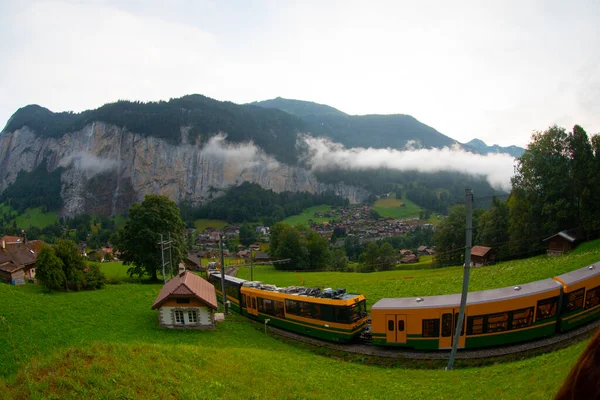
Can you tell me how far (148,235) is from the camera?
37469 millimetres

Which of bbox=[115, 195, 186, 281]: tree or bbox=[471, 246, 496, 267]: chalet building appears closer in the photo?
bbox=[115, 195, 186, 281]: tree

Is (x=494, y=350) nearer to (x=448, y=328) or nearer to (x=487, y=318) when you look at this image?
(x=487, y=318)

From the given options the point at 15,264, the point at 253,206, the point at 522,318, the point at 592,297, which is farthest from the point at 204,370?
the point at 253,206

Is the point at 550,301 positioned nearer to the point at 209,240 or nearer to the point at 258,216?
the point at 209,240

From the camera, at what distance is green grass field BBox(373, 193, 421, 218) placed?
170950 millimetres

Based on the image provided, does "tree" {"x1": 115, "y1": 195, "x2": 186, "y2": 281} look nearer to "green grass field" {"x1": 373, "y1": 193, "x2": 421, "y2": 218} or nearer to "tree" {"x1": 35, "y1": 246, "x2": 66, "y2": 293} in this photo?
"tree" {"x1": 35, "y1": 246, "x2": 66, "y2": 293}

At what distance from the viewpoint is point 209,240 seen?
12119cm

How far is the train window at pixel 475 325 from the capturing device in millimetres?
17016

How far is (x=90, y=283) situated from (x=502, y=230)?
48.9m

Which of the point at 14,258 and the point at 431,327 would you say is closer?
the point at 431,327

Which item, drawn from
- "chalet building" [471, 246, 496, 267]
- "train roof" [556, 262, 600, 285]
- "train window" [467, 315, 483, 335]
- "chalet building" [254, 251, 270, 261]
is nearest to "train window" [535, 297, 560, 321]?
"train roof" [556, 262, 600, 285]

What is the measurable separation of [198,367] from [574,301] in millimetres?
17792

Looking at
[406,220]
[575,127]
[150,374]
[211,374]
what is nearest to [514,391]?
[211,374]

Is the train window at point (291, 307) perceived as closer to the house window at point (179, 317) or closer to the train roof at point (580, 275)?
the house window at point (179, 317)
